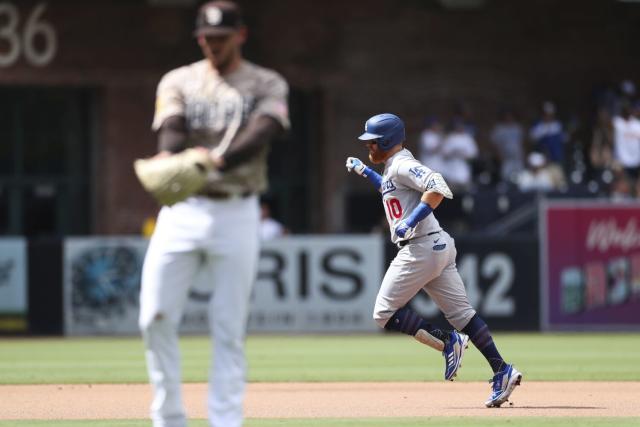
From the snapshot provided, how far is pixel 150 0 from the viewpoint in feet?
83.9

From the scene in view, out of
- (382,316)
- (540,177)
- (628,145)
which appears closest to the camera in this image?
(382,316)

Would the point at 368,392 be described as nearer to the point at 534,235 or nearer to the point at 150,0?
the point at 534,235

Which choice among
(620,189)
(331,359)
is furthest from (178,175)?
(620,189)

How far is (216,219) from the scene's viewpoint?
6832mm

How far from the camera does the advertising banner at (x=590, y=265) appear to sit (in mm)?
20688

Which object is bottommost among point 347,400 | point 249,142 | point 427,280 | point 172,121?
point 347,400

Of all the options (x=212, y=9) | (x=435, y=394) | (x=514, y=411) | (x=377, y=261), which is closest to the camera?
(x=212, y=9)

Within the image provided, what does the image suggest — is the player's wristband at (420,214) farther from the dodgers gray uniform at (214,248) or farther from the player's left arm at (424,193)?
the dodgers gray uniform at (214,248)

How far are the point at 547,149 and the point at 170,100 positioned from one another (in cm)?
1894

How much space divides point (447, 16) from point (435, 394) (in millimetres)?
17449

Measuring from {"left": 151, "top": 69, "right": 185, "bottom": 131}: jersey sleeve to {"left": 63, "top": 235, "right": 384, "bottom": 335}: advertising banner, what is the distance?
43.0 feet

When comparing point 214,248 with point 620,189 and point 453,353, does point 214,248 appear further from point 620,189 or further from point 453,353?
point 620,189

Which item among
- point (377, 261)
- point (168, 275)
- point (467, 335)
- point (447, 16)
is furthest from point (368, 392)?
point (447, 16)

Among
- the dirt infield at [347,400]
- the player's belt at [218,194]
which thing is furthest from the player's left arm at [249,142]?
the dirt infield at [347,400]
